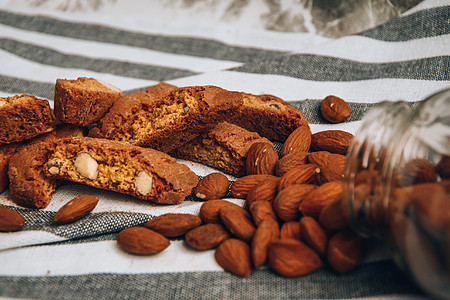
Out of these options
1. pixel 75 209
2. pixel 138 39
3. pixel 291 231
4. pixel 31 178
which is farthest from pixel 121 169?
pixel 138 39

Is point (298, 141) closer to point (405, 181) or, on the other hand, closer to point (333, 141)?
point (333, 141)

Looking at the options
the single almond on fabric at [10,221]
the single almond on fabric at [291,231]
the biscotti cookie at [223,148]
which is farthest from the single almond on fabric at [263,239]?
Result: the single almond on fabric at [10,221]

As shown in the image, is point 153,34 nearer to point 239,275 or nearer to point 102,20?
point 102,20

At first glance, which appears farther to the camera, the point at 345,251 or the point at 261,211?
the point at 261,211

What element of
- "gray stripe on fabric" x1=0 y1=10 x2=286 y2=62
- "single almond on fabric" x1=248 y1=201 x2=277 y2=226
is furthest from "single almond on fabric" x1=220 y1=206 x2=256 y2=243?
"gray stripe on fabric" x1=0 y1=10 x2=286 y2=62

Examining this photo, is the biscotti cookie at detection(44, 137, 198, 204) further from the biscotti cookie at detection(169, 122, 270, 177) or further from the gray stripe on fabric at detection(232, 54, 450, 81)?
the gray stripe on fabric at detection(232, 54, 450, 81)

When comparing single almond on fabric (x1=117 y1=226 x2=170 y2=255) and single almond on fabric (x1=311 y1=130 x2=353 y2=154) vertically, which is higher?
single almond on fabric (x1=117 y1=226 x2=170 y2=255)
